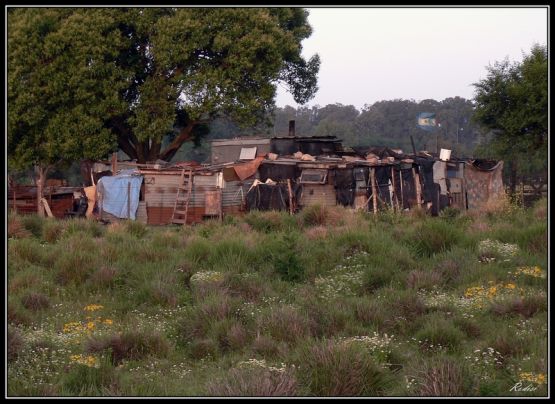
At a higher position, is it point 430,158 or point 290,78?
point 290,78

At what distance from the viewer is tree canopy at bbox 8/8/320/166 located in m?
25.2

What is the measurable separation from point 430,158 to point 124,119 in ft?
41.8

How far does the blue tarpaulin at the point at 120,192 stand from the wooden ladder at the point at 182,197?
56.2 inches

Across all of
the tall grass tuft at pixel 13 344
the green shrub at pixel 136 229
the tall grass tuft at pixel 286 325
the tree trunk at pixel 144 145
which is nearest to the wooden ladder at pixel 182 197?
the tree trunk at pixel 144 145

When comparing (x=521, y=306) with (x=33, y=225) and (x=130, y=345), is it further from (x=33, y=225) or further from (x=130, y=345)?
(x=33, y=225)

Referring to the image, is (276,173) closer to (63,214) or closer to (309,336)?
(63,214)

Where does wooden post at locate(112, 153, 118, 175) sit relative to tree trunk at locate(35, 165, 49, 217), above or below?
above

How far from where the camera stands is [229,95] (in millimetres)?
26781

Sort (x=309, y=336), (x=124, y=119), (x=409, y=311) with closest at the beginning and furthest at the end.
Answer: (x=309, y=336) → (x=409, y=311) → (x=124, y=119)

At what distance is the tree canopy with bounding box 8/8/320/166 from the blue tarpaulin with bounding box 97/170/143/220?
73.0 inches

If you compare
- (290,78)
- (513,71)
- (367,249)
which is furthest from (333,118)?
(367,249)

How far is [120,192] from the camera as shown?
985 inches

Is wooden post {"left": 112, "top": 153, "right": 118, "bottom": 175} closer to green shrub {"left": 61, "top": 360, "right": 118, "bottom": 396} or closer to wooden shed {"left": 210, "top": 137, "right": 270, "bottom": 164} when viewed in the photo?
wooden shed {"left": 210, "top": 137, "right": 270, "bottom": 164}

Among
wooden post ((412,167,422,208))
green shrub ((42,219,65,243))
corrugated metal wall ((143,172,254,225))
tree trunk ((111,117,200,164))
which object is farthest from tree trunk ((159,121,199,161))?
green shrub ((42,219,65,243))
